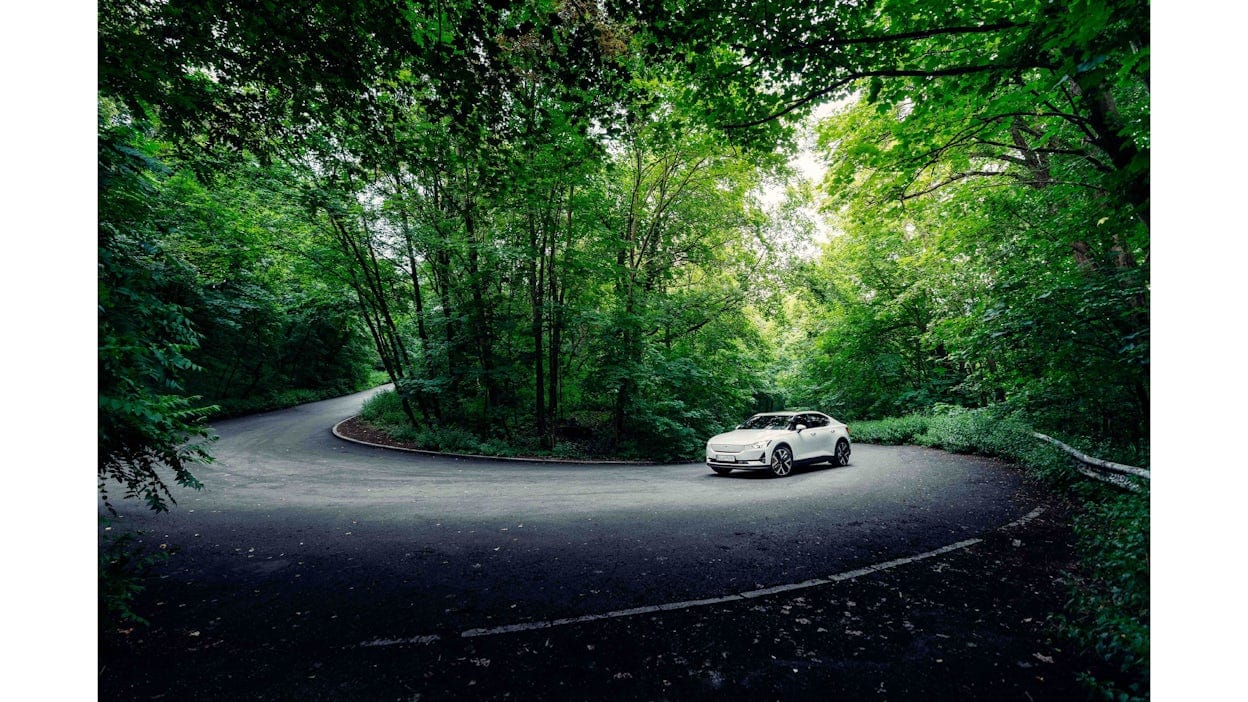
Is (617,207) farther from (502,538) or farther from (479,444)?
(502,538)

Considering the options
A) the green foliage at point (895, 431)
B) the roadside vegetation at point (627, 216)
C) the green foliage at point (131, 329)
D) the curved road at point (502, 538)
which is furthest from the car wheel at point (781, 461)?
the green foliage at point (131, 329)

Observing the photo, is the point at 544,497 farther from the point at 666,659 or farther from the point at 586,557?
the point at 666,659

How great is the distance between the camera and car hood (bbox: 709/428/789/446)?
1022 centimetres

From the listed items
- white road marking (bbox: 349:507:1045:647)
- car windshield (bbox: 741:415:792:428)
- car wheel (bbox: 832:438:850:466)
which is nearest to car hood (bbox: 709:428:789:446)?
car windshield (bbox: 741:415:792:428)

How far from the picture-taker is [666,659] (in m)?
2.86

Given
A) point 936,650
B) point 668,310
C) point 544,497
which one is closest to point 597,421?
point 668,310

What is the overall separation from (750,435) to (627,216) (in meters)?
8.99

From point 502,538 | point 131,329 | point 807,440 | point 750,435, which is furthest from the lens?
point 807,440

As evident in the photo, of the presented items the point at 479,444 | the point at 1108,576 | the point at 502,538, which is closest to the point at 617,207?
the point at 479,444

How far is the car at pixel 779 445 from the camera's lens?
9.96m

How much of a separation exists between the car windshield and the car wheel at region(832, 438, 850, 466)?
1814 millimetres

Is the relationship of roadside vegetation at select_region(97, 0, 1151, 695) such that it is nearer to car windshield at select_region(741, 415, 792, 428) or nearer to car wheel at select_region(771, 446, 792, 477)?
car windshield at select_region(741, 415, 792, 428)

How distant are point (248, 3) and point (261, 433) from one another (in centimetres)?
1656

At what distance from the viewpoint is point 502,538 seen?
17.7 feet
